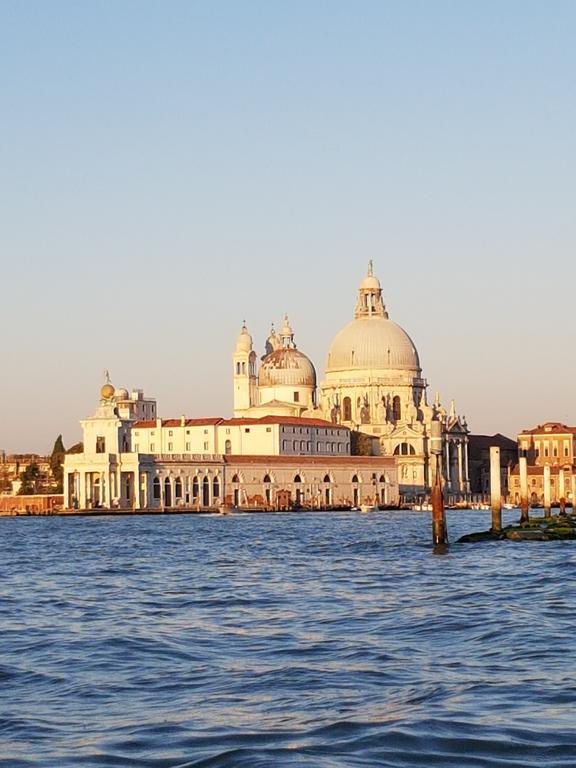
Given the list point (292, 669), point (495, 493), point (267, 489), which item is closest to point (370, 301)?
point (267, 489)

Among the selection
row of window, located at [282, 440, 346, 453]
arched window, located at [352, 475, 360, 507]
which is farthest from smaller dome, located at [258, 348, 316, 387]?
arched window, located at [352, 475, 360, 507]

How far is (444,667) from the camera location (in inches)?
647

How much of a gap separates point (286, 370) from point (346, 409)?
21.8 ft

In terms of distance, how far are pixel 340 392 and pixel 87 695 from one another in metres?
122

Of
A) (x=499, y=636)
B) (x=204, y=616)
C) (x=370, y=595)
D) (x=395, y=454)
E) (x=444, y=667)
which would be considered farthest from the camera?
(x=395, y=454)

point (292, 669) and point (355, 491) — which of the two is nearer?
point (292, 669)

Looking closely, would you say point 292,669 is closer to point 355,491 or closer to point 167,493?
point 167,493

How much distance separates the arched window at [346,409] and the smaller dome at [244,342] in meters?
9.99

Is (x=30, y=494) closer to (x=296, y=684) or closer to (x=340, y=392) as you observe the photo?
(x=340, y=392)

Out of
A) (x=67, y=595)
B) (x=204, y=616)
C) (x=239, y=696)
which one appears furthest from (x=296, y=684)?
(x=67, y=595)

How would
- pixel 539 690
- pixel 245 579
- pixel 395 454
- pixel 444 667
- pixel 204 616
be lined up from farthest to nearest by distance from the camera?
pixel 395 454
pixel 245 579
pixel 204 616
pixel 444 667
pixel 539 690

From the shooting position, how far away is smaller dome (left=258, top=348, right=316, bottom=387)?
457ft

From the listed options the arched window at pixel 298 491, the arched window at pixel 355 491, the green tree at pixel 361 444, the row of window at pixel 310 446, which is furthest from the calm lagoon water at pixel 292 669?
the green tree at pixel 361 444

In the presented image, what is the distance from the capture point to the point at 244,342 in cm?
14075
